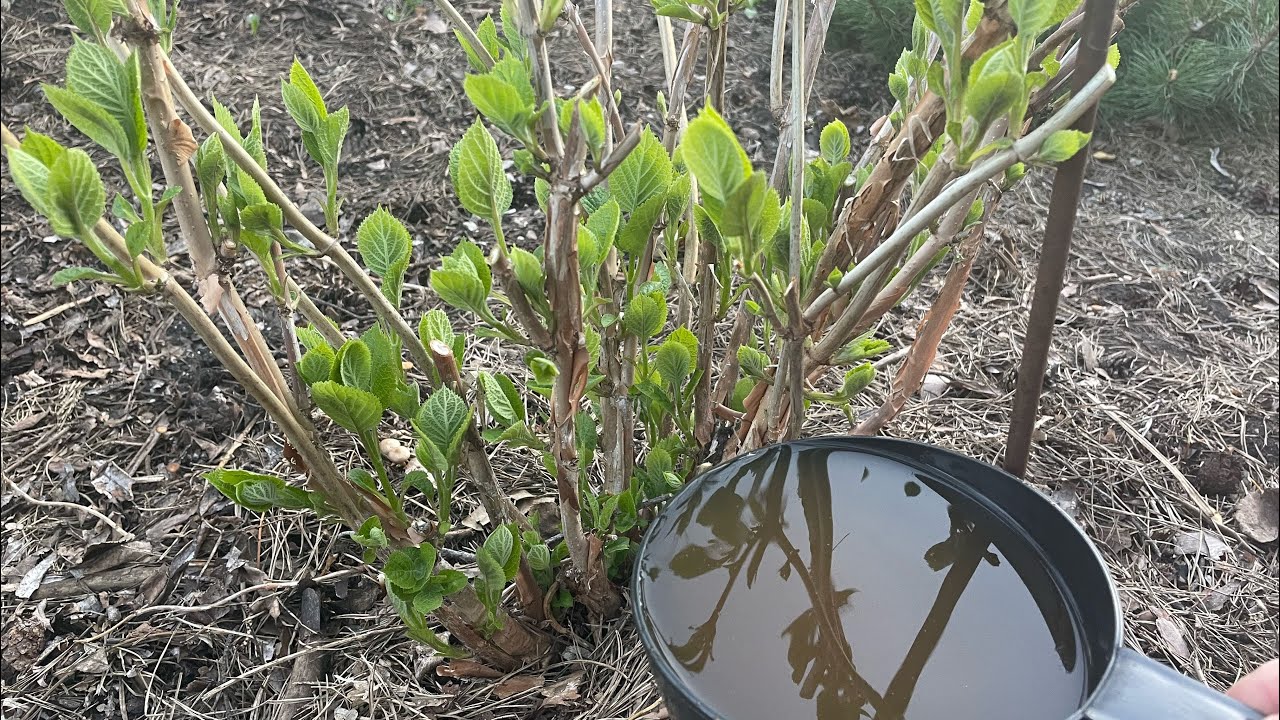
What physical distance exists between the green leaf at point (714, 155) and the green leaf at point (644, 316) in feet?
0.92

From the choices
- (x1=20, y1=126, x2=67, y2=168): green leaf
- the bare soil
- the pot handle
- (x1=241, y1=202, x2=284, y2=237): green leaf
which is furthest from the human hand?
(x1=20, y1=126, x2=67, y2=168): green leaf

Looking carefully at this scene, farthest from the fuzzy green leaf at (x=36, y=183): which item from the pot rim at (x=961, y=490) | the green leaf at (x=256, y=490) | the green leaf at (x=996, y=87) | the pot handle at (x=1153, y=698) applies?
the pot handle at (x=1153, y=698)

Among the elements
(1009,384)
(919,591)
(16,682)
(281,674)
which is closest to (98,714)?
(16,682)

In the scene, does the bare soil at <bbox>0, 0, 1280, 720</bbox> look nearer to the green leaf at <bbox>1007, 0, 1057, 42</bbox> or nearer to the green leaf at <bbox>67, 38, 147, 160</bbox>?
the green leaf at <bbox>67, 38, 147, 160</bbox>

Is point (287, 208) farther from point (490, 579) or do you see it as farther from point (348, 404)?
point (490, 579)

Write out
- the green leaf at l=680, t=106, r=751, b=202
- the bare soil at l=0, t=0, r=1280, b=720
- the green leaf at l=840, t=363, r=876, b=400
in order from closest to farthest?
the green leaf at l=680, t=106, r=751, b=202, the green leaf at l=840, t=363, r=876, b=400, the bare soil at l=0, t=0, r=1280, b=720

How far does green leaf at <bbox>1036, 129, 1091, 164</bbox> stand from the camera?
694 mm

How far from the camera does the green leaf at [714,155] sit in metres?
0.68

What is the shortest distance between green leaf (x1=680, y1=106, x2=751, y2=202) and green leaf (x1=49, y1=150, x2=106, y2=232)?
48 cm

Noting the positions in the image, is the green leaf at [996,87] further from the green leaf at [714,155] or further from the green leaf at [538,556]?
the green leaf at [538,556]

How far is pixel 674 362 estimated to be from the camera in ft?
3.67

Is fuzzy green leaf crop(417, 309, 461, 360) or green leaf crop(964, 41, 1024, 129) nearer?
green leaf crop(964, 41, 1024, 129)

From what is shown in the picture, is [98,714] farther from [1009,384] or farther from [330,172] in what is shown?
[1009,384]

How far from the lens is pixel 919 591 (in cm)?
99
